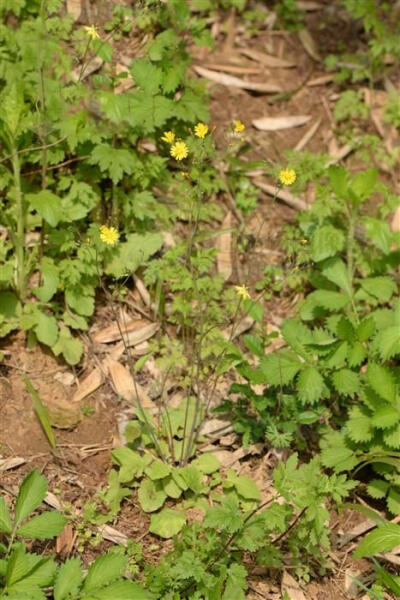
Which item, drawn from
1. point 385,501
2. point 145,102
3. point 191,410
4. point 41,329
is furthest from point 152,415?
point 145,102

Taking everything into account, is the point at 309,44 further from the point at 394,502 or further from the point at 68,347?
the point at 394,502

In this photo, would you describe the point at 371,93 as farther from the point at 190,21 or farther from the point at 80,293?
the point at 80,293

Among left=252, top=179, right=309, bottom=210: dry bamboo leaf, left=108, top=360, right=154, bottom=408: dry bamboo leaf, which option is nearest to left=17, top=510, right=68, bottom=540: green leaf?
left=108, top=360, right=154, bottom=408: dry bamboo leaf

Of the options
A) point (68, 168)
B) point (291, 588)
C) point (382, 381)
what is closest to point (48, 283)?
point (68, 168)

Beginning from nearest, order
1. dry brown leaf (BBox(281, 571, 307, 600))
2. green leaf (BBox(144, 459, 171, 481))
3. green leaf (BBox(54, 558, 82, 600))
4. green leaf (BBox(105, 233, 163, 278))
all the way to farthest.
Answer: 1. green leaf (BBox(54, 558, 82, 600))
2. dry brown leaf (BBox(281, 571, 307, 600))
3. green leaf (BBox(144, 459, 171, 481))
4. green leaf (BBox(105, 233, 163, 278))

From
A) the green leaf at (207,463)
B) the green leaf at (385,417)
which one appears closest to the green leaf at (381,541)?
the green leaf at (385,417)

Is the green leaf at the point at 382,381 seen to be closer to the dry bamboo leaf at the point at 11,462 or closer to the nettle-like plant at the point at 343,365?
the nettle-like plant at the point at 343,365

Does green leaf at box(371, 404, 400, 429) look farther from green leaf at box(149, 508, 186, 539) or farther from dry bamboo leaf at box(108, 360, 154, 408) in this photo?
dry bamboo leaf at box(108, 360, 154, 408)
